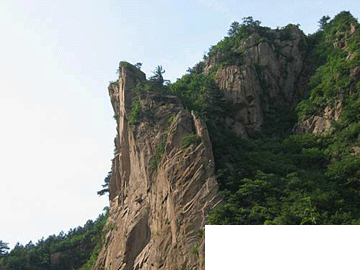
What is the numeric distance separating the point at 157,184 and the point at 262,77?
58.9ft

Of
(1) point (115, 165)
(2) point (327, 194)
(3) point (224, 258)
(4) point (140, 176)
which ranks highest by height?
(1) point (115, 165)

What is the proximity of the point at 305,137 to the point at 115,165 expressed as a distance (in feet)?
49.0

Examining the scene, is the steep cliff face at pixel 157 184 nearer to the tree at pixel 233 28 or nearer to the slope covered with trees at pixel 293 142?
the slope covered with trees at pixel 293 142

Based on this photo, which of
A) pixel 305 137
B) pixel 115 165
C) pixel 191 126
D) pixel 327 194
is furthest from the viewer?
pixel 115 165

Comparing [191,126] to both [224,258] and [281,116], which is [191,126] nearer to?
[281,116]

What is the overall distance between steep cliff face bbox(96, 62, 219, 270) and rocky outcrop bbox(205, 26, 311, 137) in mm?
6871

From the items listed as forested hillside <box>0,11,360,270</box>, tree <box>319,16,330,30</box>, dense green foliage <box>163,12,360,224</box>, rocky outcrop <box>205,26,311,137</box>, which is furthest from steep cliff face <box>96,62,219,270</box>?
tree <box>319,16,330,30</box>

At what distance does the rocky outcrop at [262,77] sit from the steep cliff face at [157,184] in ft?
A: 22.5

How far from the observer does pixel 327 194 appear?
A: 27.5 meters

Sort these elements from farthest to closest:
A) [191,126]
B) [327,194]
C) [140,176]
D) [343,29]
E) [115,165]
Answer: [343,29] < [115,165] < [140,176] < [191,126] < [327,194]

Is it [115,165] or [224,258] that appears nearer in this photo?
[224,258]

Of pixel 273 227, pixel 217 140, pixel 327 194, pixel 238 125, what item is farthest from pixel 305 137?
pixel 273 227

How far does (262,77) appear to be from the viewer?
46125 millimetres

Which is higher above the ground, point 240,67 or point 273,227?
point 240,67
